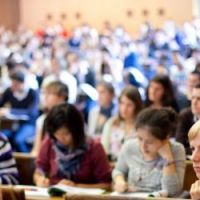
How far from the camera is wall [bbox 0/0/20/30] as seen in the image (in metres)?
17.5

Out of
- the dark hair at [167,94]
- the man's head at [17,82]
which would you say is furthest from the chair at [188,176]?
the man's head at [17,82]

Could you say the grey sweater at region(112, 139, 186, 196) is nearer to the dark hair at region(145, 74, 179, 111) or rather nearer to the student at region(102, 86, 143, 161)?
the student at region(102, 86, 143, 161)

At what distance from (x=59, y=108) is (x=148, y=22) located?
45.2ft

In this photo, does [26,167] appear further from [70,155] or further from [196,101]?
[196,101]

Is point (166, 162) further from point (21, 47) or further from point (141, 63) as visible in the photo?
point (21, 47)

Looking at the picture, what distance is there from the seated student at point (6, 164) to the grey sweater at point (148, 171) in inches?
24.2

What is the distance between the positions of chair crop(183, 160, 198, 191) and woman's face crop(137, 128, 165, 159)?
1.07 feet

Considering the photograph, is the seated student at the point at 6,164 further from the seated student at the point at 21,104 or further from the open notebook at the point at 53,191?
the seated student at the point at 21,104

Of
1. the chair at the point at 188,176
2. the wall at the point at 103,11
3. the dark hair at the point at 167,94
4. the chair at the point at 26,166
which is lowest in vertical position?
the chair at the point at 188,176

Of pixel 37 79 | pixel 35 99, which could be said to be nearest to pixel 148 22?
pixel 37 79

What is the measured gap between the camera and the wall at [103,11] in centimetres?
1659

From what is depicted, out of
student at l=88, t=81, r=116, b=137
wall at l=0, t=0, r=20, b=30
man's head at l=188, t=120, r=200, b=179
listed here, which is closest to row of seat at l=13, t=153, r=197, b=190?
student at l=88, t=81, r=116, b=137

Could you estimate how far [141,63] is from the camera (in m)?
11.2

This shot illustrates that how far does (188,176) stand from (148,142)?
19.6 inches
